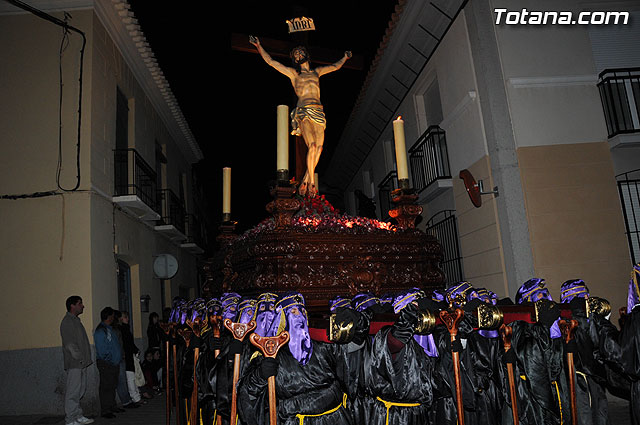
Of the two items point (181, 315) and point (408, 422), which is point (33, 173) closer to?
point (181, 315)

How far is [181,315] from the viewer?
5371 millimetres

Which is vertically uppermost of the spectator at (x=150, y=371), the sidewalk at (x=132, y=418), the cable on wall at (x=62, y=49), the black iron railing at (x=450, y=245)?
the cable on wall at (x=62, y=49)

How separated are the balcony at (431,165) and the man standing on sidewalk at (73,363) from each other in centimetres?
668

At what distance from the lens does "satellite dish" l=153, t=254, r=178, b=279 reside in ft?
40.6

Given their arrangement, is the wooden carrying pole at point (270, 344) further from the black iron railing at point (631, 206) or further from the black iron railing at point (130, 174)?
the black iron railing at point (130, 174)

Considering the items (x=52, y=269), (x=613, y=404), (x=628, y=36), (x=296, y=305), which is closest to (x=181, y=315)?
(x=296, y=305)

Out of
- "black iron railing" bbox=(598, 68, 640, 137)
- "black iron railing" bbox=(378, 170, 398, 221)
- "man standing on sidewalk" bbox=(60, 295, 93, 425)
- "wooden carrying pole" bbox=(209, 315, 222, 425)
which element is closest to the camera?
"wooden carrying pole" bbox=(209, 315, 222, 425)

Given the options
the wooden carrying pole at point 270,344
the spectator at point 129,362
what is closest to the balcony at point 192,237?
the spectator at point 129,362

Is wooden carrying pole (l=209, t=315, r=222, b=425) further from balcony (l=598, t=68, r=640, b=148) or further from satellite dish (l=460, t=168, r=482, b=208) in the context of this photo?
balcony (l=598, t=68, r=640, b=148)

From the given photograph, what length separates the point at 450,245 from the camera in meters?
10.0

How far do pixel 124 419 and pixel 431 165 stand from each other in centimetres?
718

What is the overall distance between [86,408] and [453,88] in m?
8.35

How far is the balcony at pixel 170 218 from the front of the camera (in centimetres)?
1406

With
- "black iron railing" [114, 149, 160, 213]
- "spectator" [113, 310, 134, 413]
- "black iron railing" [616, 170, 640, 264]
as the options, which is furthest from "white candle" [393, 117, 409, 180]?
"black iron railing" [114, 149, 160, 213]
